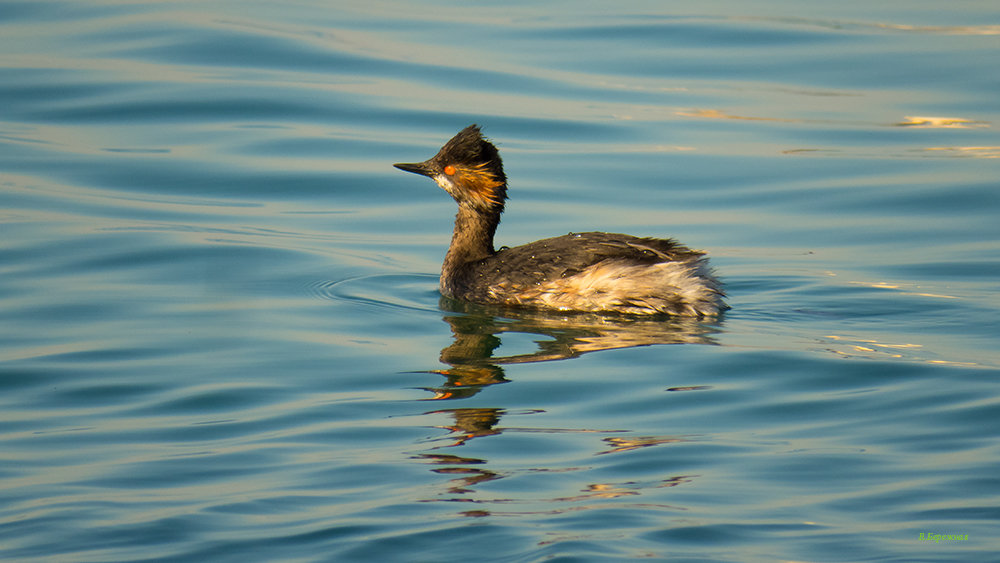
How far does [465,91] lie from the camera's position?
1605 cm

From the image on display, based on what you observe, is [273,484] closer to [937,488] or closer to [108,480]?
[108,480]

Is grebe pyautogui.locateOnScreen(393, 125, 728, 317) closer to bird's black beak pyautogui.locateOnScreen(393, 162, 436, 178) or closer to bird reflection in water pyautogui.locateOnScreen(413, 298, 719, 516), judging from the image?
bird reflection in water pyautogui.locateOnScreen(413, 298, 719, 516)

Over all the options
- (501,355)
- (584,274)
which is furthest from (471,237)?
(501,355)

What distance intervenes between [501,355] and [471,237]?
2.03 meters

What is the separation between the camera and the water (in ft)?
18.5

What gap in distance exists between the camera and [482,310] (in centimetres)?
968

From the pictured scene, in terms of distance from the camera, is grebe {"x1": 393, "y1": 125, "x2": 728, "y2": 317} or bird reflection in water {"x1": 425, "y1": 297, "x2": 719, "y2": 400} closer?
bird reflection in water {"x1": 425, "y1": 297, "x2": 719, "y2": 400}

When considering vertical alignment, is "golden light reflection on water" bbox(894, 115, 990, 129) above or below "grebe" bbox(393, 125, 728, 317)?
above

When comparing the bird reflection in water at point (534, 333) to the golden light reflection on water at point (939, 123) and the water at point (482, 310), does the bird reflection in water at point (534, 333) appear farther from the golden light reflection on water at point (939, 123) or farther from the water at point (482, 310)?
the golden light reflection on water at point (939, 123)

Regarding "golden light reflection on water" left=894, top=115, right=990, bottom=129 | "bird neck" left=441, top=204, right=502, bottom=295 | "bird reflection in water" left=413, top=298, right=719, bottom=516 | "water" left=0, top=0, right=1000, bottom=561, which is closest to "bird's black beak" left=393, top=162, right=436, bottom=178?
"bird neck" left=441, top=204, right=502, bottom=295

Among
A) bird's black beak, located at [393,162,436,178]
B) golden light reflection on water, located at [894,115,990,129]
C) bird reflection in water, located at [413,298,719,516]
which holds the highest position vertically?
golden light reflection on water, located at [894,115,990,129]

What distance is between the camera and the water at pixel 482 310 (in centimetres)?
564

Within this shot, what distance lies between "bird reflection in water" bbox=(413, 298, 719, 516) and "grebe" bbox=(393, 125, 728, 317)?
10 cm

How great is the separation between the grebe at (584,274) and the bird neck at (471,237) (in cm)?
1
